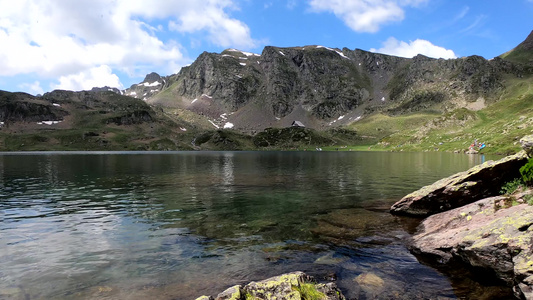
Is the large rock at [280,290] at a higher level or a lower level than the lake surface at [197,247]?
higher

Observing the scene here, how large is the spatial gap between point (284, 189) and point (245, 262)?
30.5 meters

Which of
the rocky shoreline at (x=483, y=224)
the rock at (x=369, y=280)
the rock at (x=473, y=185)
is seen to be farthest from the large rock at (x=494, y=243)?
the rock at (x=369, y=280)

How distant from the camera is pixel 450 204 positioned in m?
25.7

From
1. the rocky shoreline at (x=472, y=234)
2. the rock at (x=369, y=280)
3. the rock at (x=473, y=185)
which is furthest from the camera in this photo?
the rock at (x=473, y=185)

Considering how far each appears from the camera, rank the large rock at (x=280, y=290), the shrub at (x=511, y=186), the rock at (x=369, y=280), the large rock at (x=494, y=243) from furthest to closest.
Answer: the shrub at (x=511, y=186) → the rock at (x=369, y=280) → the large rock at (x=494, y=243) → the large rock at (x=280, y=290)

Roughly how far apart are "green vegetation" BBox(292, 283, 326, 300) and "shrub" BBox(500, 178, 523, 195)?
769 inches

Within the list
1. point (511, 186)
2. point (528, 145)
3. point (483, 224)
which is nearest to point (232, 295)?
point (483, 224)

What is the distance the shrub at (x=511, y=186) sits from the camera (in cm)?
2192

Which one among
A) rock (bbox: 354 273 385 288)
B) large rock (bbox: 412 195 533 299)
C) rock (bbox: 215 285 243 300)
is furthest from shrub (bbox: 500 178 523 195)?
rock (bbox: 215 285 243 300)

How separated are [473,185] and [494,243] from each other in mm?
12789

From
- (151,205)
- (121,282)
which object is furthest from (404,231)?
(151,205)

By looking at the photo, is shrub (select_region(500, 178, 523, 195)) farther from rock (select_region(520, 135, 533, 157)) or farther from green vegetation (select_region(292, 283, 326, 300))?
green vegetation (select_region(292, 283, 326, 300))

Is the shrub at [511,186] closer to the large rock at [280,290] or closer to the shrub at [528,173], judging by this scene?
the shrub at [528,173]

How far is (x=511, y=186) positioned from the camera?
73.7ft
